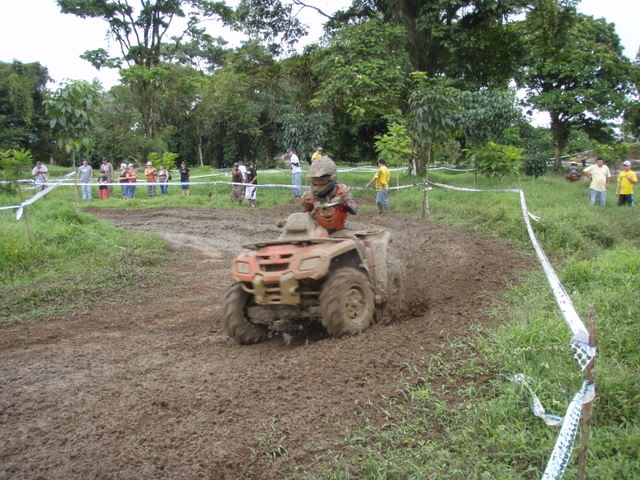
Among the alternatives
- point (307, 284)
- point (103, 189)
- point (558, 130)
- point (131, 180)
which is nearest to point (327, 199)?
point (307, 284)

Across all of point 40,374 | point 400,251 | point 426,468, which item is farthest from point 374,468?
point 400,251

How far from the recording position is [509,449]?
11.3 feet

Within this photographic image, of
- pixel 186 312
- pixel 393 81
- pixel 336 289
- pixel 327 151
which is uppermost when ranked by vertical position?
pixel 393 81

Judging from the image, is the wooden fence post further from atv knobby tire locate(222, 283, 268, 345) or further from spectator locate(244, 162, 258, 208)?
spectator locate(244, 162, 258, 208)

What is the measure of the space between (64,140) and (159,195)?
300 inches

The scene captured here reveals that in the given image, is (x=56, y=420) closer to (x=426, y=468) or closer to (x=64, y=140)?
(x=426, y=468)

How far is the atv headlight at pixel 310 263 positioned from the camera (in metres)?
5.52

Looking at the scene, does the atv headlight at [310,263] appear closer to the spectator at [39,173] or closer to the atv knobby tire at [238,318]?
the atv knobby tire at [238,318]

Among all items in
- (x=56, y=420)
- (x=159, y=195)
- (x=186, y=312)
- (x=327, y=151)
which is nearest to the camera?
(x=56, y=420)

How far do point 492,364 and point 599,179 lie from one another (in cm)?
1342

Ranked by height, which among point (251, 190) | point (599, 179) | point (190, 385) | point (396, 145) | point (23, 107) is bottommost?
point (190, 385)

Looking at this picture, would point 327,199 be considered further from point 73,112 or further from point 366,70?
point 366,70

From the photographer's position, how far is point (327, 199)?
7.16 metres

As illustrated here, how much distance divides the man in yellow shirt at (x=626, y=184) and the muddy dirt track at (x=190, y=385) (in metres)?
9.22
